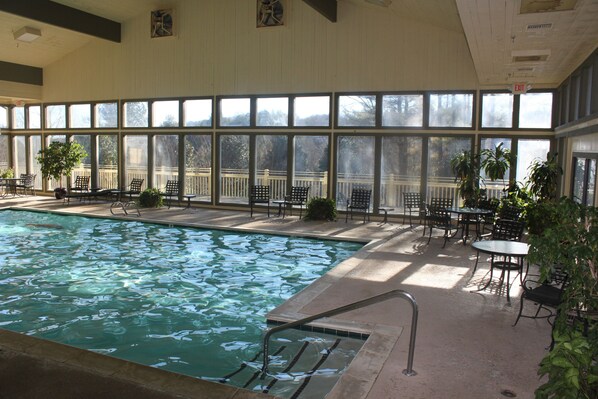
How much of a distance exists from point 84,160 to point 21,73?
3611mm

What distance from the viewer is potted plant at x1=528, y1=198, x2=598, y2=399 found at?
2.21 metres

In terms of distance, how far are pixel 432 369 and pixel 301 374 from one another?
115 cm

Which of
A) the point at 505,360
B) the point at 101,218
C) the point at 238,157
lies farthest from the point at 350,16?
the point at 505,360

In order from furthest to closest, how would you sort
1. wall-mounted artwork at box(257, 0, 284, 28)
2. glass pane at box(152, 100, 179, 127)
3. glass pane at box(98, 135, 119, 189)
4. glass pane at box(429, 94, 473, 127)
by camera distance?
glass pane at box(98, 135, 119, 189) < glass pane at box(152, 100, 179, 127) < wall-mounted artwork at box(257, 0, 284, 28) < glass pane at box(429, 94, 473, 127)

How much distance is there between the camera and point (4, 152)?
19.2 m

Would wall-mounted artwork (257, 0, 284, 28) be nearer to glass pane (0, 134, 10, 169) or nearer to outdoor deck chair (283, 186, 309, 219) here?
outdoor deck chair (283, 186, 309, 219)

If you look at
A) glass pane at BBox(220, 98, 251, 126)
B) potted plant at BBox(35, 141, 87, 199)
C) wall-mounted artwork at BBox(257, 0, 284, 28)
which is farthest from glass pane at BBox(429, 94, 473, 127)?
potted plant at BBox(35, 141, 87, 199)

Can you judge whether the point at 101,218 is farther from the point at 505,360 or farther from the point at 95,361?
the point at 505,360

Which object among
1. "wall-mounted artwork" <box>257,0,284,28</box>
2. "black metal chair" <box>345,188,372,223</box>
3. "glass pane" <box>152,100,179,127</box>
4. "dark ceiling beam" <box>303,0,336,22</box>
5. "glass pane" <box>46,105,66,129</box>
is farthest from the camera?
"glass pane" <box>46,105,66,129</box>

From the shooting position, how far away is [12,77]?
16.8 m

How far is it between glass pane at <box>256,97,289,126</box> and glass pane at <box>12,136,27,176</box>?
415 inches

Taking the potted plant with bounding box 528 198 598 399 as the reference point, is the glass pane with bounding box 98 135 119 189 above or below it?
above

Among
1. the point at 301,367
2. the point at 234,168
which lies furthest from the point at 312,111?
the point at 301,367

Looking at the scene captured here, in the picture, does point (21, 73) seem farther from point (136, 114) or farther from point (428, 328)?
point (428, 328)
